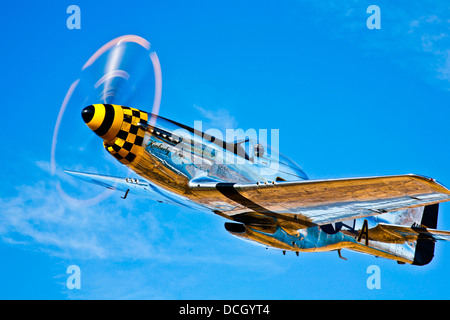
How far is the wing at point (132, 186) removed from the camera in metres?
17.6

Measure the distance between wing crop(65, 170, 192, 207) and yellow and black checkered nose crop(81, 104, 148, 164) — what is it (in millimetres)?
2120

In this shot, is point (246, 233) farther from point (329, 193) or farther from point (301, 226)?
point (329, 193)

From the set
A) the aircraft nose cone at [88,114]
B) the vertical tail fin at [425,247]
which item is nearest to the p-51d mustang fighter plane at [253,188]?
the aircraft nose cone at [88,114]

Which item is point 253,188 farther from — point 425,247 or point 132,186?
point 425,247

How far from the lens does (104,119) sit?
14.5m

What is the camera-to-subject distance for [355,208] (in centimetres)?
1545

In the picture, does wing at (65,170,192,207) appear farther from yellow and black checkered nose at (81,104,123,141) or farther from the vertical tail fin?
the vertical tail fin

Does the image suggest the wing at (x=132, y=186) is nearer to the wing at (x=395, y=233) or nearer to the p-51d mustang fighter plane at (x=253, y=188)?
the p-51d mustang fighter plane at (x=253, y=188)

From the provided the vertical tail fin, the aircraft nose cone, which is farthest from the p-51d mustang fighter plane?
the vertical tail fin

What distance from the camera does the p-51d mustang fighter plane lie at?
14.0 meters

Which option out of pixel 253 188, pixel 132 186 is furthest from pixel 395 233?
pixel 132 186

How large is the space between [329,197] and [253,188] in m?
2.26

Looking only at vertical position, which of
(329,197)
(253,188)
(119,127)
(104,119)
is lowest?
(329,197)

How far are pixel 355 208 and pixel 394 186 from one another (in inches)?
113
